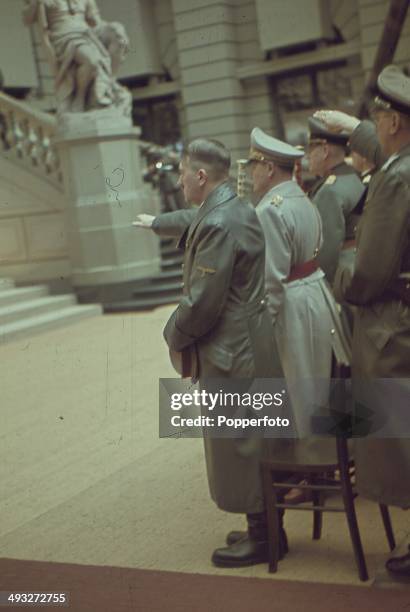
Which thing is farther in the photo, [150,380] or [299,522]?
[150,380]

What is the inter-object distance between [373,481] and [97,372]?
2.41 m

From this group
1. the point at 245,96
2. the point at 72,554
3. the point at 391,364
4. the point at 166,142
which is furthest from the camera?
the point at 166,142

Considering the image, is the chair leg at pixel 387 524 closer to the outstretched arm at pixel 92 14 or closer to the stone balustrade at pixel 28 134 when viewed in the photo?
the outstretched arm at pixel 92 14

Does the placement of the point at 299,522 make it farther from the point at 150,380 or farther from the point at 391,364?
the point at 150,380

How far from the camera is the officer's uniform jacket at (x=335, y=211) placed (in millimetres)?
4848

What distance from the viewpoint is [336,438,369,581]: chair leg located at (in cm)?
335

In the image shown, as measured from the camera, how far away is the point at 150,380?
633 centimetres

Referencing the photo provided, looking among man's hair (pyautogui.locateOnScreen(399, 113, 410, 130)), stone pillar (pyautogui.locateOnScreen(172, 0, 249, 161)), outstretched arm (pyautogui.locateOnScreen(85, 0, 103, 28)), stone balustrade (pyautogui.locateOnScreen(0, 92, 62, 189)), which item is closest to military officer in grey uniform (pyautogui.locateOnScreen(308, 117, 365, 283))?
stone pillar (pyautogui.locateOnScreen(172, 0, 249, 161))

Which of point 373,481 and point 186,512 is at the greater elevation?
point 373,481

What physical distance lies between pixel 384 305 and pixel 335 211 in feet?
5.39

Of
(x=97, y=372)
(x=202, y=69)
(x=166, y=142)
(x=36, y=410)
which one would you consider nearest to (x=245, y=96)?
(x=202, y=69)

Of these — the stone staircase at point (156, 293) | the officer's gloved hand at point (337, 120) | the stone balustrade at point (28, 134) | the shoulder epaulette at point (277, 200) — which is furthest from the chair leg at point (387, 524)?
the stone balustrade at point (28, 134)

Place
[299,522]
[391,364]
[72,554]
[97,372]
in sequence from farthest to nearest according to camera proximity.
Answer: [97,372], [299,522], [72,554], [391,364]

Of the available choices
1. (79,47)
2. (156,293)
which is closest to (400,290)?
(79,47)
